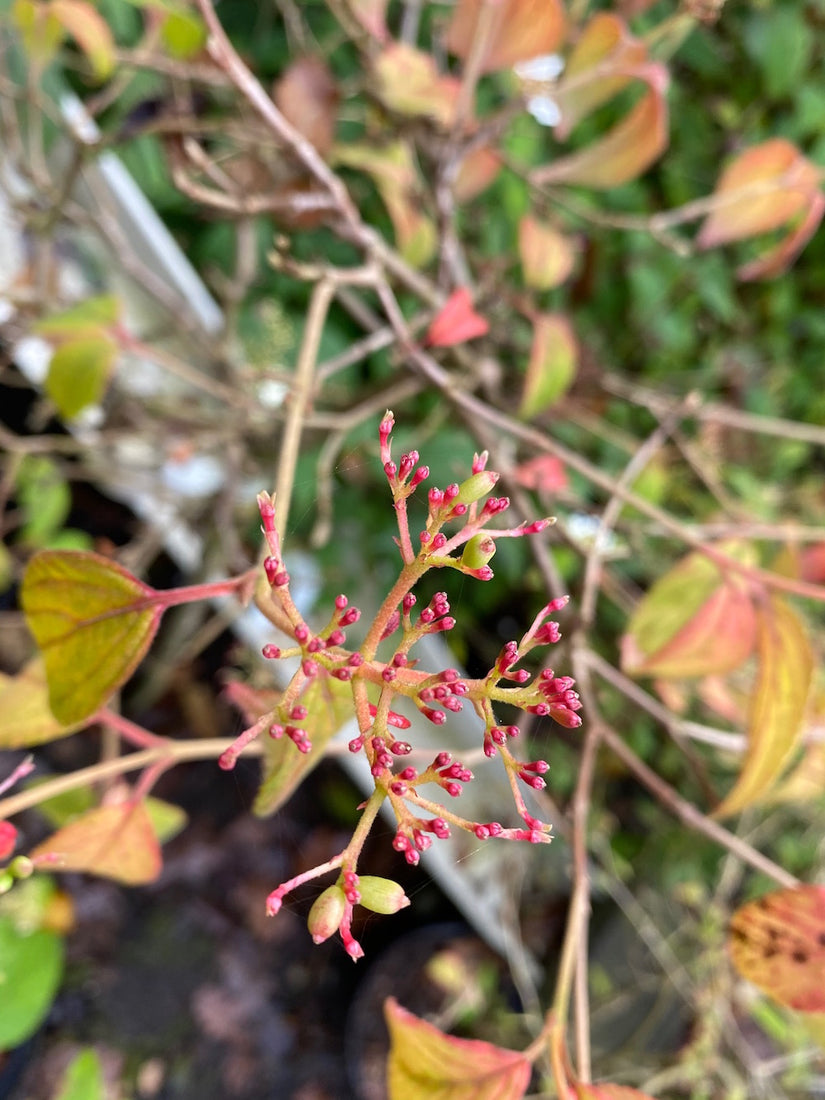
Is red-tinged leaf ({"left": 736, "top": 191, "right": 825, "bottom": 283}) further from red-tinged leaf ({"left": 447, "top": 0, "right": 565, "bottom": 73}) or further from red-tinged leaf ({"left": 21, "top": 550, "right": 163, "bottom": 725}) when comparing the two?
red-tinged leaf ({"left": 21, "top": 550, "right": 163, "bottom": 725})

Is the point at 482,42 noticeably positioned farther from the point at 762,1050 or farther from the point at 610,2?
the point at 762,1050

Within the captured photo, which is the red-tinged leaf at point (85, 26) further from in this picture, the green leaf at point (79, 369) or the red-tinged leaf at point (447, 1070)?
the red-tinged leaf at point (447, 1070)

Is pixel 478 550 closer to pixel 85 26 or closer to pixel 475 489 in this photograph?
pixel 475 489

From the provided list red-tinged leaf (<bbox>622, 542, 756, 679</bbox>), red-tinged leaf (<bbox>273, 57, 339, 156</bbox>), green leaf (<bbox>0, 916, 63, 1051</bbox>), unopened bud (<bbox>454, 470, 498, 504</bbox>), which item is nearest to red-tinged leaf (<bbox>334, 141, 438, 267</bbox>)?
red-tinged leaf (<bbox>273, 57, 339, 156</bbox>)

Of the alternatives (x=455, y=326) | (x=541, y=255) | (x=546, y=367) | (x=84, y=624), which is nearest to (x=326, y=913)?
(x=84, y=624)

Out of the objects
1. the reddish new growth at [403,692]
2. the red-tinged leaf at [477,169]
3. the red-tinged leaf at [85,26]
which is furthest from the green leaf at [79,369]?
the reddish new growth at [403,692]
